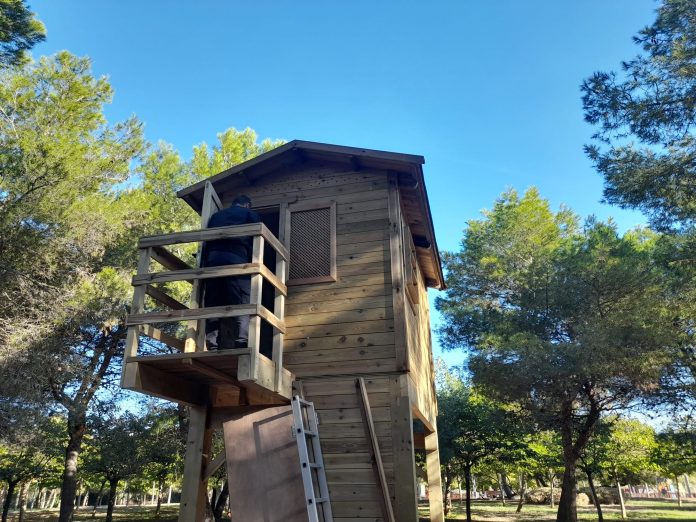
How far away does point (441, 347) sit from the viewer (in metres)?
22.9

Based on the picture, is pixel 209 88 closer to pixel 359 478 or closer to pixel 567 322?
pixel 359 478

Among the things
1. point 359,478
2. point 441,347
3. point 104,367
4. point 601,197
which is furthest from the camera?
point 441,347

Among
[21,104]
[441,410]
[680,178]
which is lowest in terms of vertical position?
[441,410]

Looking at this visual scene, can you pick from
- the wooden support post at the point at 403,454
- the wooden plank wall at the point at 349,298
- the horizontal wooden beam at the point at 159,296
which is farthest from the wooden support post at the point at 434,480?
the horizontal wooden beam at the point at 159,296

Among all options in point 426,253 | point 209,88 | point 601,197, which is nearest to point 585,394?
point 601,197

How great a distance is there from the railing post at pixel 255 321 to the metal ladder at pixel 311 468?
714mm

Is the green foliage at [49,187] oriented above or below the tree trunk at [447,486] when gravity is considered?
above

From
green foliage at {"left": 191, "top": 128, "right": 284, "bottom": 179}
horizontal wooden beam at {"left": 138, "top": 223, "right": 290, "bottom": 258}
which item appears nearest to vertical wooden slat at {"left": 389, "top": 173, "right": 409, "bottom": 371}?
horizontal wooden beam at {"left": 138, "top": 223, "right": 290, "bottom": 258}

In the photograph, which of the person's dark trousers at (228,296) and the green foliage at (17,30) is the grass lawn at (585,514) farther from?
the green foliage at (17,30)

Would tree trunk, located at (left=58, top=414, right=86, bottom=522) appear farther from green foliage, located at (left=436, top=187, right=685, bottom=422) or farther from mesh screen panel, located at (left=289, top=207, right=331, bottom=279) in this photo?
green foliage, located at (left=436, top=187, right=685, bottom=422)

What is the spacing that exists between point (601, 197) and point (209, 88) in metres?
10.9

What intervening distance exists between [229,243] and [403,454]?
320 centimetres

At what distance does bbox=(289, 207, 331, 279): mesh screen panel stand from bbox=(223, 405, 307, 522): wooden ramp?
2.02m

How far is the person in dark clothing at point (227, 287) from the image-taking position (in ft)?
17.3
